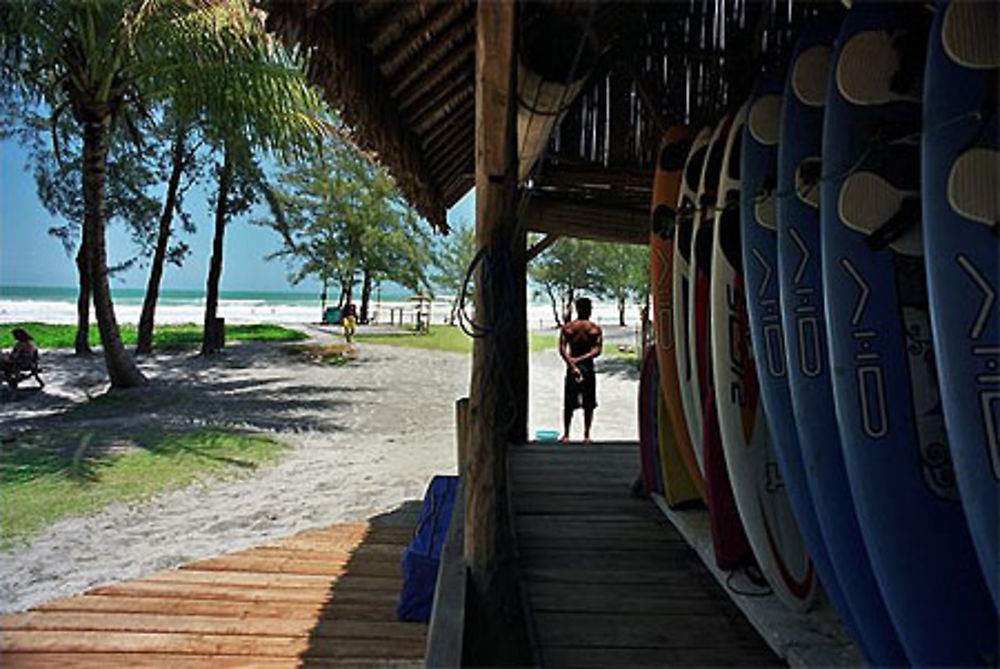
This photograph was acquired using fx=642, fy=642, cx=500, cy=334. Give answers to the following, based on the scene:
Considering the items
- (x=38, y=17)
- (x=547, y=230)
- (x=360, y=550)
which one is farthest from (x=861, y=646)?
(x=38, y=17)

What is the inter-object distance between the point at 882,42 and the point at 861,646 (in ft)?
4.94

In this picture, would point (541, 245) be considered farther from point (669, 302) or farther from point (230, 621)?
point (230, 621)

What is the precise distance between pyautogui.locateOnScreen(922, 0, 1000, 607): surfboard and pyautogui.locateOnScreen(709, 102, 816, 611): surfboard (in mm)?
852

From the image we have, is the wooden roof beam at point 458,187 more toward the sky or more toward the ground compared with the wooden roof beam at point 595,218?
more toward the sky

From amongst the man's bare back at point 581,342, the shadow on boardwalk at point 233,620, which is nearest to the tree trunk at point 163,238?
the man's bare back at point 581,342

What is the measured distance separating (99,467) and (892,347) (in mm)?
7355

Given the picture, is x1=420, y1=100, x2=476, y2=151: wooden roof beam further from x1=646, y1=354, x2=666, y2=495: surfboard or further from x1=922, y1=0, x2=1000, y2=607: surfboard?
x1=922, y1=0, x2=1000, y2=607: surfboard

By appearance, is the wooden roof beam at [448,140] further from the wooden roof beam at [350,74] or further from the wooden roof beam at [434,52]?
the wooden roof beam at [434,52]

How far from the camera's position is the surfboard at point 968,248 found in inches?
47.2

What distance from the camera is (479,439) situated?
220 centimetres

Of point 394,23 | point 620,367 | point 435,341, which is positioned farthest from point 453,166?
point 435,341

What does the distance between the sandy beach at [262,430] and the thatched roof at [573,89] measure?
119 inches

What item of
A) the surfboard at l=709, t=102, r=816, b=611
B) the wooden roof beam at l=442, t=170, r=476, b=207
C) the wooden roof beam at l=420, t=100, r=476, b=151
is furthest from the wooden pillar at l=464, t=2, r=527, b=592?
the wooden roof beam at l=442, t=170, r=476, b=207

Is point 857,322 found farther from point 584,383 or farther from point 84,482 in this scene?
point 84,482
